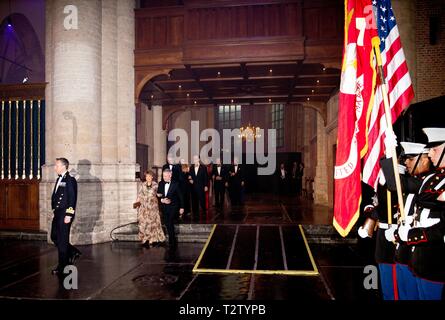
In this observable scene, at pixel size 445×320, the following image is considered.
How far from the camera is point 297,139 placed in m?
25.8

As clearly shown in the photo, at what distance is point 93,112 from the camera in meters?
9.62

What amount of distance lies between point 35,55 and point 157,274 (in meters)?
13.9

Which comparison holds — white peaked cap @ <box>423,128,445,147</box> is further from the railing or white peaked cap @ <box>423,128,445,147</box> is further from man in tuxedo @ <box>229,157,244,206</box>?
man in tuxedo @ <box>229,157,244,206</box>

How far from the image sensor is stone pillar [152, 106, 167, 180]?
54.5ft

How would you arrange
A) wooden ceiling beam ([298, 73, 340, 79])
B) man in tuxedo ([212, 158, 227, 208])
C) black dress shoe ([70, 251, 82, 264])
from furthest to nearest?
man in tuxedo ([212, 158, 227, 208]) → wooden ceiling beam ([298, 73, 340, 79]) → black dress shoe ([70, 251, 82, 264])

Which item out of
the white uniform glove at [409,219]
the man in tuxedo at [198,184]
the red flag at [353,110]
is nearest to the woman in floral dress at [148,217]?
the man in tuxedo at [198,184]

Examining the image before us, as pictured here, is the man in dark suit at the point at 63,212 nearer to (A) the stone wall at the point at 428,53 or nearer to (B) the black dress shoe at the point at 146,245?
(B) the black dress shoe at the point at 146,245

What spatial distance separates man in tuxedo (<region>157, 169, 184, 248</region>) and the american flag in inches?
209

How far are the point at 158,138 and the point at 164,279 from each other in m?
11.1

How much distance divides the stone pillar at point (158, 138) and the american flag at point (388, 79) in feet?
43.5

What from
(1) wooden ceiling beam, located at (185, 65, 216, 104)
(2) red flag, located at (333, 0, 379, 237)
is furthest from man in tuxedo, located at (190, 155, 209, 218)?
(2) red flag, located at (333, 0, 379, 237)

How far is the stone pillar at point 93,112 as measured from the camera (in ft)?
30.8

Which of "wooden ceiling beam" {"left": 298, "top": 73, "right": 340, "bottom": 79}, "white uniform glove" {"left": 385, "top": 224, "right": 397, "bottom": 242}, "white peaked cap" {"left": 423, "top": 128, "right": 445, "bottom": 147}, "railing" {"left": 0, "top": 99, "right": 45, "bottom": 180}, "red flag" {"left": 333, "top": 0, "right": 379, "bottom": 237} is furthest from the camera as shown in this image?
"wooden ceiling beam" {"left": 298, "top": 73, "right": 340, "bottom": 79}
